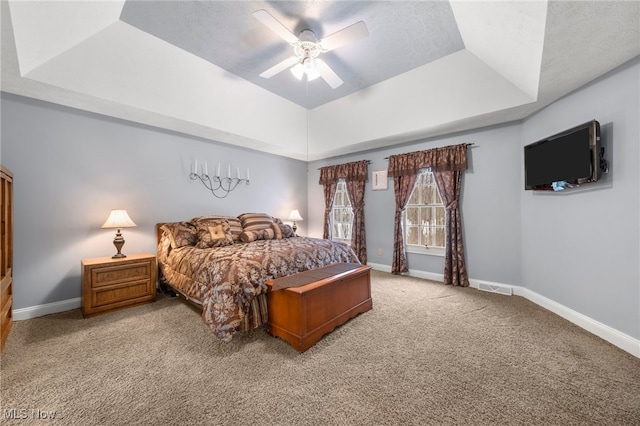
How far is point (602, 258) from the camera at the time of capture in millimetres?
2240

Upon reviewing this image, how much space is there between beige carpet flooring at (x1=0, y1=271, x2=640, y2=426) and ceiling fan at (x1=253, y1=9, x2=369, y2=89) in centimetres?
264

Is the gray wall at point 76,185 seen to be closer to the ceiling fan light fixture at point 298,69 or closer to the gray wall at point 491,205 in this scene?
the ceiling fan light fixture at point 298,69

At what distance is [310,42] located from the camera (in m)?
2.39

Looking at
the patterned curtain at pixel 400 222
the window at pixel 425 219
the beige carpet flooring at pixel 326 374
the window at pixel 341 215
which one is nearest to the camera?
the beige carpet flooring at pixel 326 374

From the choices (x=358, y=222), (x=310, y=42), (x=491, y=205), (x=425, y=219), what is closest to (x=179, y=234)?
(x=310, y=42)

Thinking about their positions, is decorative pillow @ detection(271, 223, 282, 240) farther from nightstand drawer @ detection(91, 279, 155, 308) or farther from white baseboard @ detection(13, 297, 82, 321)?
white baseboard @ detection(13, 297, 82, 321)

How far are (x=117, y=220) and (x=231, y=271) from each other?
1.78 meters

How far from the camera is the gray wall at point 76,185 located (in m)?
2.62

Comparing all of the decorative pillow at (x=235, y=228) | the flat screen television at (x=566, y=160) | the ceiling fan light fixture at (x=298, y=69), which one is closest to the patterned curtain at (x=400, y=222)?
the flat screen television at (x=566, y=160)

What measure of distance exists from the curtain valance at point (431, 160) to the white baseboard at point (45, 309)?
4.67 m

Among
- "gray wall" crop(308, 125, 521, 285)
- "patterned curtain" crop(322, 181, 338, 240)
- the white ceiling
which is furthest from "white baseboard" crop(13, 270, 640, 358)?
"patterned curtain" crop(322, 181, 338, 240)

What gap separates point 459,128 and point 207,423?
4.18 metres

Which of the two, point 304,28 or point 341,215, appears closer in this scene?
point 304,28

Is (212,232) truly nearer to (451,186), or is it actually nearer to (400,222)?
(400,222)
